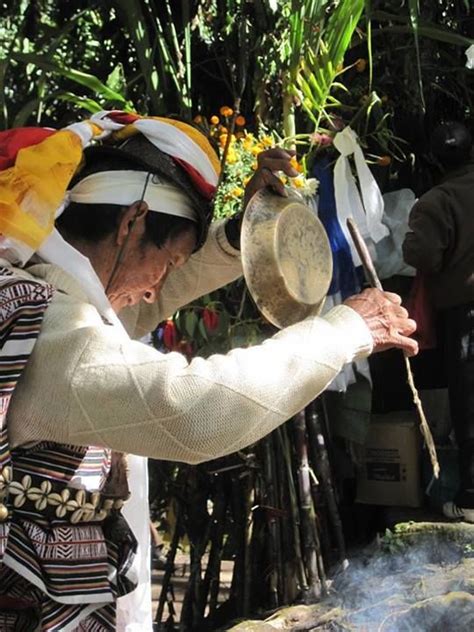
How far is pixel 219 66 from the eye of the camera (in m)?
4.79

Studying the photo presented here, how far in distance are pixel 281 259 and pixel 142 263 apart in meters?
0.30

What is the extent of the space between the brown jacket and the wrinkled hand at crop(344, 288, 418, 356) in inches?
93.7

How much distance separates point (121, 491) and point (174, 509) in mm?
2668

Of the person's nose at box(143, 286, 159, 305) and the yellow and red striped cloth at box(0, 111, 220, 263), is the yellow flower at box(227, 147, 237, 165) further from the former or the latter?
the yellow and red striped cloth at box(0, 111, 220, 263)

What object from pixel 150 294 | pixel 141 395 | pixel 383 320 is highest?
pixel 150 294

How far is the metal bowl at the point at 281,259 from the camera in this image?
2271 millimetres

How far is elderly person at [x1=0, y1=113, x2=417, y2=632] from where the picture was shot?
175cm

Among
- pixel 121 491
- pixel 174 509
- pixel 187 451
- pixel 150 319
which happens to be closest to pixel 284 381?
pixel 187 451

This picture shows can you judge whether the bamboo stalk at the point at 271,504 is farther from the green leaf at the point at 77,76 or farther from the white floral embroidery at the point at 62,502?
the white floral embroidery at the point at 62,502

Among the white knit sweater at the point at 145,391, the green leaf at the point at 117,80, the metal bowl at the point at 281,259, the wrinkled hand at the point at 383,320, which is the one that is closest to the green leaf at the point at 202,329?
the green leaf at the point at 117,80

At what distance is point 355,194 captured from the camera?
14.5 feet

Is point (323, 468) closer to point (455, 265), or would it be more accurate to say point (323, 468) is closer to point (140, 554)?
point (455, 265)

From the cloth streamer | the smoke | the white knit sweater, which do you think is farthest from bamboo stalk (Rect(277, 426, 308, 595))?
the white knit sweater

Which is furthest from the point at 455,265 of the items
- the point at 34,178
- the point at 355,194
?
the point at 34,178
